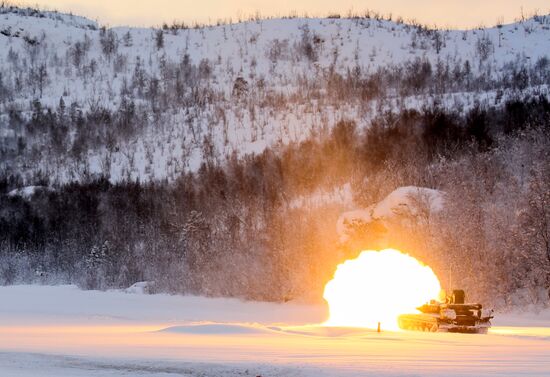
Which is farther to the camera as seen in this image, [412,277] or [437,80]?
[437,80]

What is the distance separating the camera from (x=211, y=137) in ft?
363

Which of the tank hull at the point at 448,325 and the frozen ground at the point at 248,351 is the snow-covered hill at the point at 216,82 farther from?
the frozen ground at the point at 248,351

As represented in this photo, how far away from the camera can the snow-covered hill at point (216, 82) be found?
10856cm

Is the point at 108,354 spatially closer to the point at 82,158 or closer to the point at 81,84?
the point at 82,158

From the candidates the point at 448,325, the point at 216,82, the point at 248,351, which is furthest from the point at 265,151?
the point at 248,351

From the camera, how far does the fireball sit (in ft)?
107

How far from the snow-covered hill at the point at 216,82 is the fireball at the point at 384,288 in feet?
208

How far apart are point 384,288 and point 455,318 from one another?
520 centimetres

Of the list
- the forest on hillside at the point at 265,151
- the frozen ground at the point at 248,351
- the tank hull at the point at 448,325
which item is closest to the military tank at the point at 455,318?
the tank hull at the point at 448,325

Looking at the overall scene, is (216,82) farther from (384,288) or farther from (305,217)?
(384,288)

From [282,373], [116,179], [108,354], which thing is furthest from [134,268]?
[282,373]

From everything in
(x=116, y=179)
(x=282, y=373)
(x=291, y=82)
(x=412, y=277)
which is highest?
(x=291, y=82)

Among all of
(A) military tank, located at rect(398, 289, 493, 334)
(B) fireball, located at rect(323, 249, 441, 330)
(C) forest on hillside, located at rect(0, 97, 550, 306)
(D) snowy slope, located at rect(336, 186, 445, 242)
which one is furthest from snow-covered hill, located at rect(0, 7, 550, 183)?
(A) military tank, located at rect(398, 289, 493, 334)

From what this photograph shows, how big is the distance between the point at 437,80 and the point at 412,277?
85008mm
